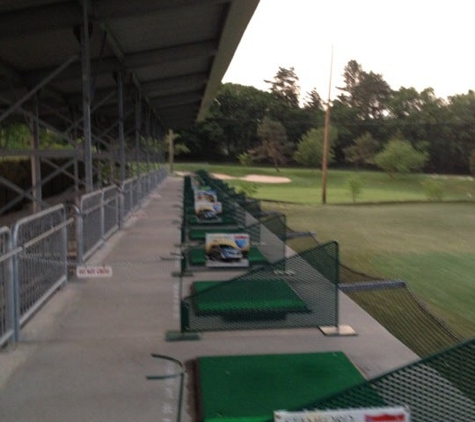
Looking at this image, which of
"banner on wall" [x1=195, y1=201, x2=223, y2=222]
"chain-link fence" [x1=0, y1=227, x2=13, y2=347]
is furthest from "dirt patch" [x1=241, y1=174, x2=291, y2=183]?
"chain-link fence" [x1=0, y1=227, x2=13, y2=347]

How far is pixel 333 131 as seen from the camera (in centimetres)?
7494

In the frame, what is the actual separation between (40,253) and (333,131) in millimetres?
69356

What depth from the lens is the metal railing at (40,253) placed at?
20.0 ft

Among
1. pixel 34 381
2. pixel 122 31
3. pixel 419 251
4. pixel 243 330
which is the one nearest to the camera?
pixel 34 381

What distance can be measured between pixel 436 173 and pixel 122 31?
75856 mm

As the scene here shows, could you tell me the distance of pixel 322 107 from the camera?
337 ft

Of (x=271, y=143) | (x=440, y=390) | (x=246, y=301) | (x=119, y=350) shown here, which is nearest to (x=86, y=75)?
(x=246, y=301)

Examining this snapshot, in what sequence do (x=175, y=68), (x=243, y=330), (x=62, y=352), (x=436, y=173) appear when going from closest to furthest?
(x=62, y=352)
(x=243, y=330)
(x=175, y=68)
(x=436, y=173)

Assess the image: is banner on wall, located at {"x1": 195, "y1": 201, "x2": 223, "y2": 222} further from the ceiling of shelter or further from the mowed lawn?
the mowed lawn

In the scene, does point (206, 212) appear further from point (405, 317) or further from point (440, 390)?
point (440, 390)

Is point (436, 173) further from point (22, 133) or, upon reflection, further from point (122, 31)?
point (122, 31)

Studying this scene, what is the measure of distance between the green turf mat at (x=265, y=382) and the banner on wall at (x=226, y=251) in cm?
358

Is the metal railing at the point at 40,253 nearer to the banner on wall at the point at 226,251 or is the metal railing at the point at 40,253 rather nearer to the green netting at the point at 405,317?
the banner on wall at the point at 226,251

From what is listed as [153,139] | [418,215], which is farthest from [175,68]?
[418,215]
